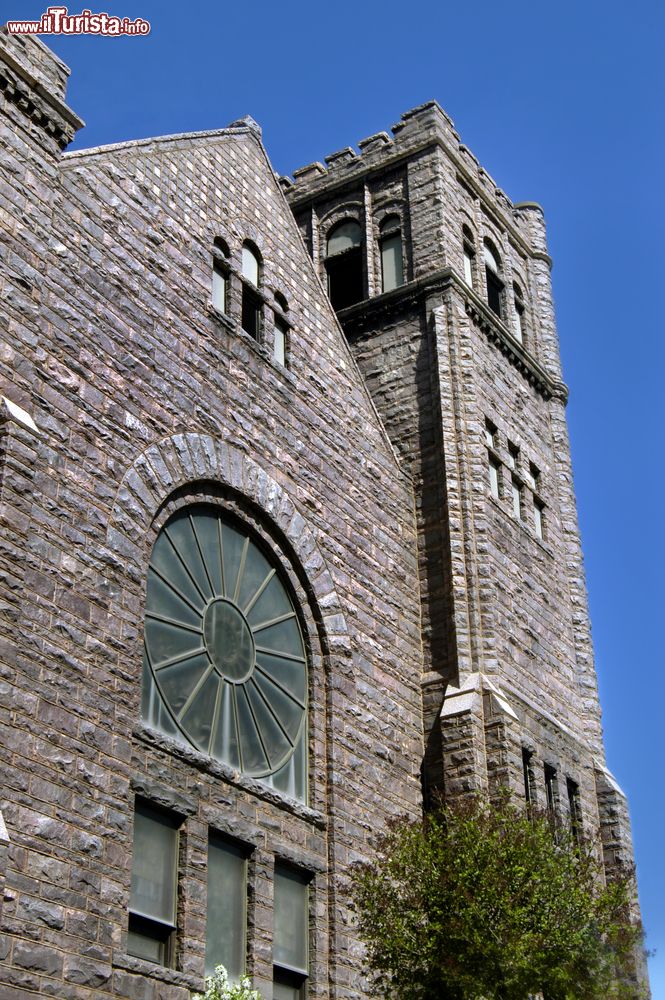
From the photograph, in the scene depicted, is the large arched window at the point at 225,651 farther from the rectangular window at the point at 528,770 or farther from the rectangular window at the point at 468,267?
the rectangular window at the point at 468,267

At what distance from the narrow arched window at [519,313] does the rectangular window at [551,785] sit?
32.5 feet

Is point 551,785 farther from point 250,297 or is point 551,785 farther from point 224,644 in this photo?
point 250,297

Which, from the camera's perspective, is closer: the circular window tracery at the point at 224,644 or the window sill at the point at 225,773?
the window sill at the point at 225,773

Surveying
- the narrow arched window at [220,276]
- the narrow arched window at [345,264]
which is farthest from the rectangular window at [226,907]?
the narrow arched window at [345,264]

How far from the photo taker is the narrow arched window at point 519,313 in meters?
29.8

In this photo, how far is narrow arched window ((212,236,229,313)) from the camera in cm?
2086

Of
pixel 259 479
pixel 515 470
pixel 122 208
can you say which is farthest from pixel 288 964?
pixel 515 470

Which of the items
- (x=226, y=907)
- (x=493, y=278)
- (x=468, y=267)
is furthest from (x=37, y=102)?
(x=493, y=278)

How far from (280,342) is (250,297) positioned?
82 cm

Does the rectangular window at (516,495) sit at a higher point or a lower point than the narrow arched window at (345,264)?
lower

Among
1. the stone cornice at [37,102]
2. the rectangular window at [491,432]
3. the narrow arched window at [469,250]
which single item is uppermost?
the narrow arched window at [469,250]

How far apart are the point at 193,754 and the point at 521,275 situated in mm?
17329

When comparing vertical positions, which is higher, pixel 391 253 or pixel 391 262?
pixel 391 253

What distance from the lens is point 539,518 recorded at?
26922mm
